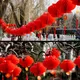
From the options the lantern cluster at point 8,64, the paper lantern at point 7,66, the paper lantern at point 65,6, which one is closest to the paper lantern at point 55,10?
the paper lantern at point 65,6

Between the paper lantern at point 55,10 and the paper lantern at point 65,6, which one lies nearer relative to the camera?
the paper lantern at point 65,6

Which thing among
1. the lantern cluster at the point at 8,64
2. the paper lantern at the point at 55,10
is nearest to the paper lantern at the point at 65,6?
the paper lantern at the point at 55,10

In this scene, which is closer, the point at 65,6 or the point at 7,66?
the point at 65,6

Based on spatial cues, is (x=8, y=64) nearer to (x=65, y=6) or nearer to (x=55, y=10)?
(x=55, y=10)

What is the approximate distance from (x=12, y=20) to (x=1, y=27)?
3135mm

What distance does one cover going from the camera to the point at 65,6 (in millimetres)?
5160

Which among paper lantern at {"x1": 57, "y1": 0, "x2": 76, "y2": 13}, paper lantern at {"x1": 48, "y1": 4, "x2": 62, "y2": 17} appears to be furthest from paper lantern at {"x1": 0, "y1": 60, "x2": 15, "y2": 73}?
paper lantern at {"x1": 57, "y1": 0, "x2": 76, "y2": 13}

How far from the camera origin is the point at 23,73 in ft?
28.5

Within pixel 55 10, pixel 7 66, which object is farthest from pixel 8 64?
pixel 55 10

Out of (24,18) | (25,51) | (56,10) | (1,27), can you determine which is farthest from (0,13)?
(56,10)

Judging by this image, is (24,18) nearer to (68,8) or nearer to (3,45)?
(3,45)

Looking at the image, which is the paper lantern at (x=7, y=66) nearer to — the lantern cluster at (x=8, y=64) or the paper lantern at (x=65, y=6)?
the lantern cluster at (x=8, y=64)

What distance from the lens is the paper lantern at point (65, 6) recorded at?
16.8 feet

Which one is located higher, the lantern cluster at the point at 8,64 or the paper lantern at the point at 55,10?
the paper lantern at the point at 55,10
